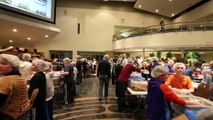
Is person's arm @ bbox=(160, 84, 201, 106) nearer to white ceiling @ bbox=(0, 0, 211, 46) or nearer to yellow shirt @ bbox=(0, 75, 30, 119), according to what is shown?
yellow shirt @ bbox=(0, 75, 30, 119)

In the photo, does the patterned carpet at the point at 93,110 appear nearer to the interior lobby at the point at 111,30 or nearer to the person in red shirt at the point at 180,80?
the person in red shirt at the point at 180,80

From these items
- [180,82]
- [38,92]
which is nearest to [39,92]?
[38,92]

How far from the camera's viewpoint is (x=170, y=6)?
18.2 meters

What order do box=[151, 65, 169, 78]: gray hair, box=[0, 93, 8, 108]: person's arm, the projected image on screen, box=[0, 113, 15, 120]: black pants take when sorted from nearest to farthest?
box=[0, 93, 8, 108]: person's arm < box=[0, 113, 15, 120]: black pants < box=[151, 65, 169, 78]: gray hair < the projected image on screen

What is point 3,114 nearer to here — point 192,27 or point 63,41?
point 192,27

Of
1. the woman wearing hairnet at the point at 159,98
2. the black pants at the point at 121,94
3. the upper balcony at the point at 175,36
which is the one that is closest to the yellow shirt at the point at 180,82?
the woman wearing hairnet at the point at 159,98

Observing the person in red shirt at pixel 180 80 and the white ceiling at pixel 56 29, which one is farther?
the white ceiling at pixel 56 29

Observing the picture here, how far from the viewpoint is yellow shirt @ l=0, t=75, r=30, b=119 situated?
2037mm

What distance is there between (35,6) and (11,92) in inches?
413

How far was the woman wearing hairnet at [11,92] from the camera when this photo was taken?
80.2 inches

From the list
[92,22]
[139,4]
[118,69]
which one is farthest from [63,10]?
[118,69]

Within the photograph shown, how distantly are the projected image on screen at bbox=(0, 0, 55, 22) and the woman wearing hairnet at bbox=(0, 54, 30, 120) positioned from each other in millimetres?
8177

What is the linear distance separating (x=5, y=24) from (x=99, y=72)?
623cm

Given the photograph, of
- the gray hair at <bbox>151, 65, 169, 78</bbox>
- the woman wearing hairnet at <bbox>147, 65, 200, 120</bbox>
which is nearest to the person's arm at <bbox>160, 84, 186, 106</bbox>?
the woman wearing hairnet at <bbox>147, 65, 200, 120</bbox>
